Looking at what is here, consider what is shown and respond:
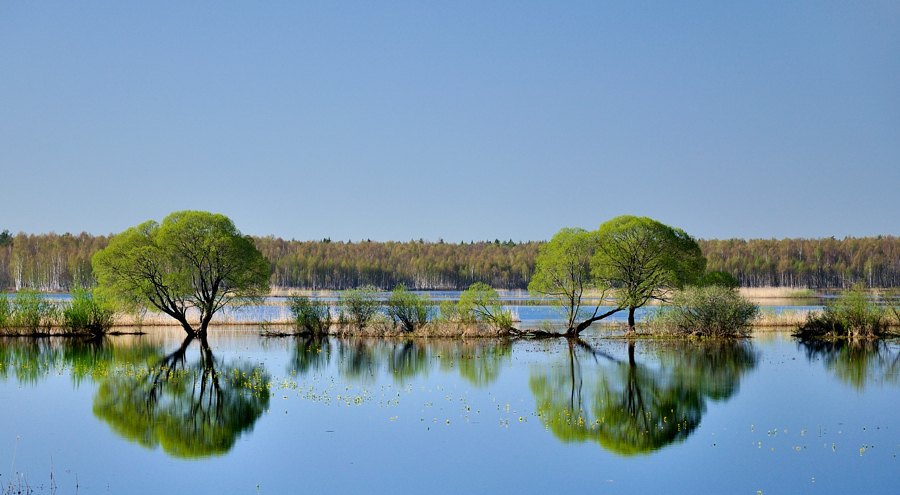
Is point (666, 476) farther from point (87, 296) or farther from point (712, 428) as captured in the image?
point (87, 296)

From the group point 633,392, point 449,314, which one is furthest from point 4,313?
point 633,392

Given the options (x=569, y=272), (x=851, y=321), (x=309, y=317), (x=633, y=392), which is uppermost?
(x=569, y=272)

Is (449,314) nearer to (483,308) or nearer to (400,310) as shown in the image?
(483,308)

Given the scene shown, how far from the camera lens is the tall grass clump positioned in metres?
41.1

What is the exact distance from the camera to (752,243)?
16800 cm

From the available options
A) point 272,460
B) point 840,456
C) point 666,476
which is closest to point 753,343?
point 840,456

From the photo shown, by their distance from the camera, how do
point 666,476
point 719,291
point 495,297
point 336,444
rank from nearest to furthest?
point 666,476, point 336,444, point 719,291, point 495,297

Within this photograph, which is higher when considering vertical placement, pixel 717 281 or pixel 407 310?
pixel 717 281

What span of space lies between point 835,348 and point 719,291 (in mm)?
6122

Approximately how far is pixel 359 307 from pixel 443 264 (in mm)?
107605

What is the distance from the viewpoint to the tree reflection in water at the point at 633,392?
18844 millimetres

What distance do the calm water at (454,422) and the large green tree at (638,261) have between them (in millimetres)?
9967

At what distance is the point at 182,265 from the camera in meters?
43.4

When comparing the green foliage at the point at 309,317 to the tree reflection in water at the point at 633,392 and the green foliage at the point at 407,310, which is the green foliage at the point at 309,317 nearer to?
the green foliage at the point at 407,310
